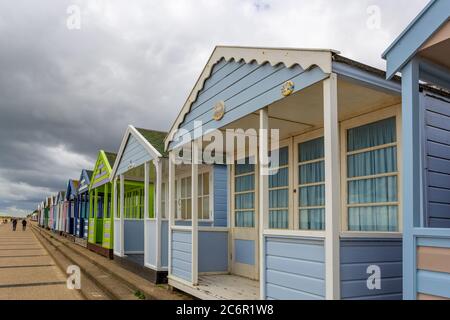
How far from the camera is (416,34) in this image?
131 inches

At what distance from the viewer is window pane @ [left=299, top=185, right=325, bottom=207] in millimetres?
5727

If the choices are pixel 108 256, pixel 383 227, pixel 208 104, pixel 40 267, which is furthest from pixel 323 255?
pixel 40 267

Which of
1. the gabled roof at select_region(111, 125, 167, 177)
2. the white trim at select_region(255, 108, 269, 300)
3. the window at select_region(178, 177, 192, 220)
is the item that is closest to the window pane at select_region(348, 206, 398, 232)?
the white trim at select_region(255, 108, 269, 300)

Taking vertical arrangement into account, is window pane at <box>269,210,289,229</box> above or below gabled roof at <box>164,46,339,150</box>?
below

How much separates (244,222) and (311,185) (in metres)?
2.29

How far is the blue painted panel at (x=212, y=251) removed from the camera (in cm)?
773

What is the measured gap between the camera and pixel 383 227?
15.3 ft

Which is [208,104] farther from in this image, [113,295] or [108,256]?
[108,256]

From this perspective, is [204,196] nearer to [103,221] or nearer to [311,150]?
[311,150]

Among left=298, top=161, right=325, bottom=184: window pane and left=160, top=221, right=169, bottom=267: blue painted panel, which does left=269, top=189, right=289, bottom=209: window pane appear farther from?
left=160, top=221, right=169, bottom=267: blue painted panel

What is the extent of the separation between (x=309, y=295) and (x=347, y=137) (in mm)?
2260

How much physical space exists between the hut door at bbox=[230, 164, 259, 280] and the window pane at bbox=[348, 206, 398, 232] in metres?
2.58
